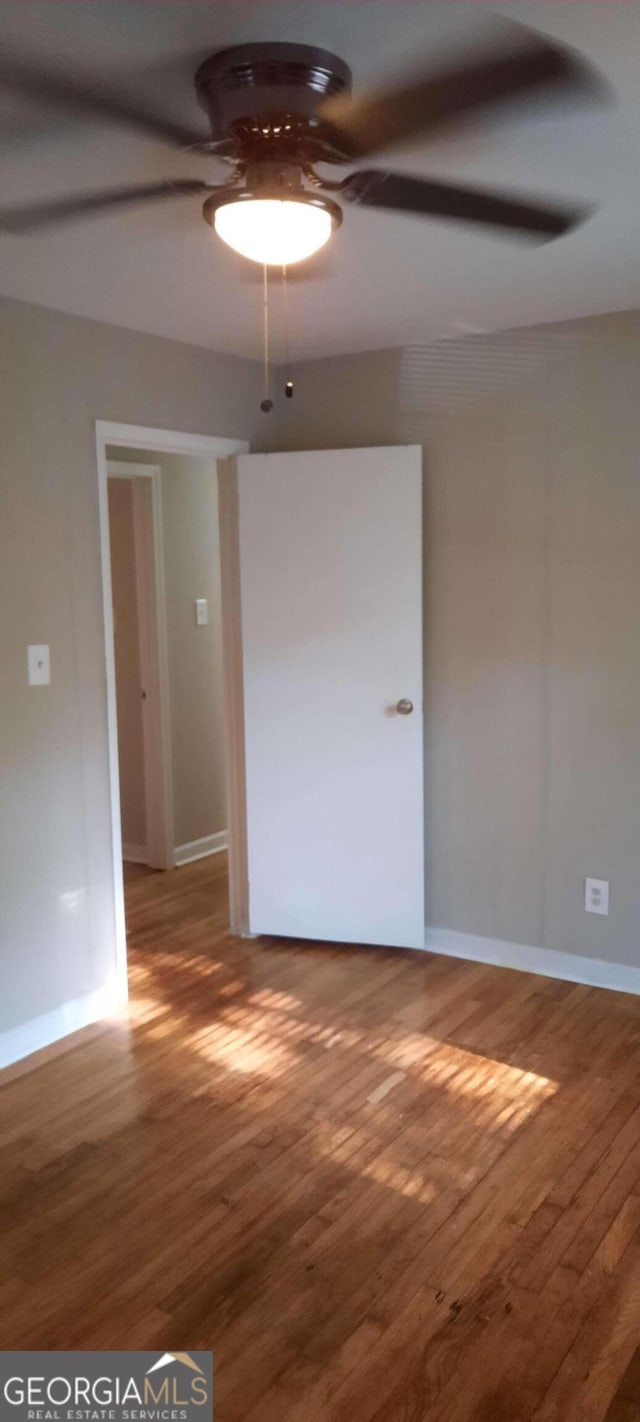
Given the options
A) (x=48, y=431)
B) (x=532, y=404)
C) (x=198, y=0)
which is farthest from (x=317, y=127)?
(x=532, y=404)

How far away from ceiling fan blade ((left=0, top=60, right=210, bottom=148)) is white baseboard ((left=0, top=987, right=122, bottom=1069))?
254 cm

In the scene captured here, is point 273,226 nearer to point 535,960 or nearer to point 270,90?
point 270,90

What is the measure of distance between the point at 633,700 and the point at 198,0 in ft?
8.27

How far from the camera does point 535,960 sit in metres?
3.75

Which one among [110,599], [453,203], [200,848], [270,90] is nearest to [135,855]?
[200,848]

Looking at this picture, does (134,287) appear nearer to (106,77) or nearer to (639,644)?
(106,77)

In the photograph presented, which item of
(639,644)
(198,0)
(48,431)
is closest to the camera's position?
(198,0)

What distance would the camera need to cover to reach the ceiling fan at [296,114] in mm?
1606

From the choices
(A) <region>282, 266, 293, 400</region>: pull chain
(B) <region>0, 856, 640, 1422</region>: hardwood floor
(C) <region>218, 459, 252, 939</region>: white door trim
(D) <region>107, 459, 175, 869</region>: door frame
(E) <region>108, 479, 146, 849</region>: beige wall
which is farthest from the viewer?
(E) <region>108, 479, 146, 849</region>: beige wall

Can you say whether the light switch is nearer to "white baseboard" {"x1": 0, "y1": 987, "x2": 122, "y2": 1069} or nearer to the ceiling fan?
"white baseboard" {"x1": 0, "y1": 987, "x2": 122, "y2": 1069}

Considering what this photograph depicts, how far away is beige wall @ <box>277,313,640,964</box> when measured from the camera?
11.2 ft

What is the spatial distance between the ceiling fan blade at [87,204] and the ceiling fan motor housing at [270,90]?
0.22 metres

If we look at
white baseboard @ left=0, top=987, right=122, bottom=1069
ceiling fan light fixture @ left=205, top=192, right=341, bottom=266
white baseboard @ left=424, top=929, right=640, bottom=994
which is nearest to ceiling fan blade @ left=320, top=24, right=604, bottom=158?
ceiling fan light fixture @ left=205, top=192, right=341, bottom=266

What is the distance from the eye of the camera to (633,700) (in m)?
3.40
